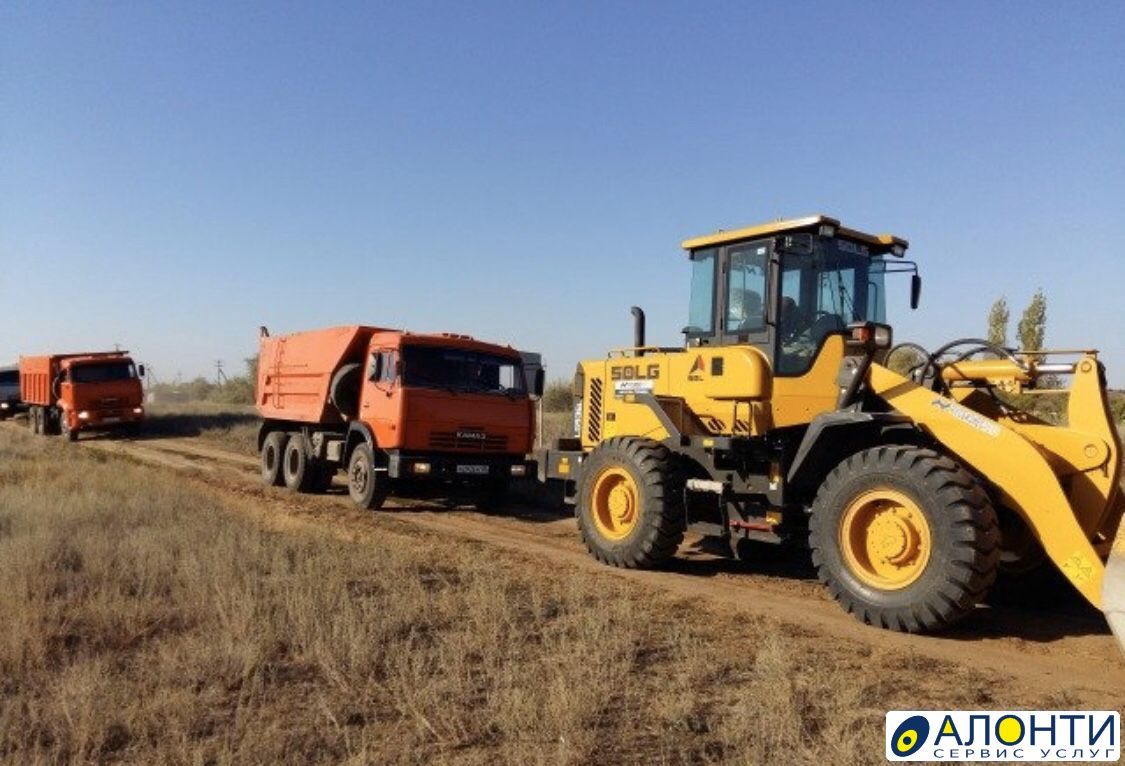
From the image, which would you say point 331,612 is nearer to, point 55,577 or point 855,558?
point 55,577

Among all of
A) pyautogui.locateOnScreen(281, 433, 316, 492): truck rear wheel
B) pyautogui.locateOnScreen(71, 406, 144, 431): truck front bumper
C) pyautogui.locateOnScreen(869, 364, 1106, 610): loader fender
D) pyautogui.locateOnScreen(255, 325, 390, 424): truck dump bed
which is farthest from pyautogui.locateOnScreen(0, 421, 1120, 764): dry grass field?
pyautogui.locateOnScreen(71, 406, 144, 431): truck front bumper

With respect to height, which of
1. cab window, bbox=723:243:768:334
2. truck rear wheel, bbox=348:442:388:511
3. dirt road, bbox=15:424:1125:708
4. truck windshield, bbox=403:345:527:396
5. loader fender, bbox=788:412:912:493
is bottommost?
dirt road, bbox=15:424:1125:708

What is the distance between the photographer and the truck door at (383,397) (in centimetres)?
1215

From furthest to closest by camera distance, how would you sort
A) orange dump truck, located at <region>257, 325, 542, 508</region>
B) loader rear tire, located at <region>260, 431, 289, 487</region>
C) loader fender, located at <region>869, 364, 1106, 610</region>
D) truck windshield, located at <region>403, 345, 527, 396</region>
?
loader rear tire, located at <region>260, 431, 289, 487</region>
truck windshield, located at <region>403, 345, 527, 396</region>
orange dump truck, located at <region>257, 325, 542, 508</region>
loader fender, located at <region>869, 364, 1106, 610</region>

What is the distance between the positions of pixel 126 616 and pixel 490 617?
8.15 feet

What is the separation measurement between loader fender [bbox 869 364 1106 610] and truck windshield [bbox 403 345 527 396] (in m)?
7.39

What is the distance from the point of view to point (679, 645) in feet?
18.2

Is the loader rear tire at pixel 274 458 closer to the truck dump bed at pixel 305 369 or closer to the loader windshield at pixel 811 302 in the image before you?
the truck dump bed at pixel 305 369

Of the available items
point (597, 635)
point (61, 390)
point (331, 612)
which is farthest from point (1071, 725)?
point (61, 390)

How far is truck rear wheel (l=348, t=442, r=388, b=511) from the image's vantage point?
1250cm

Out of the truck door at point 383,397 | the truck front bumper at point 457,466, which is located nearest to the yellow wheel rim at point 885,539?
the truck front bumper at point 457,466

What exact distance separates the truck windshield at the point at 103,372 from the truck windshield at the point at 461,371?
17186 millimetres

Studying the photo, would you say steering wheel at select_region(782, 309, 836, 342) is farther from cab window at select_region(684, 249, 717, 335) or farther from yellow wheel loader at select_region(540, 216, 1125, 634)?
cab window at select_region(684, 249, 717, 335)

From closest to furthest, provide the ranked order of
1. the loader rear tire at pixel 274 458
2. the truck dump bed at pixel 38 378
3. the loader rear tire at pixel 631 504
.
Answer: the loader rear tire at pixel 631 504, the loader rear tire at pixel 274 458, the truck dump bed at pixel 38 378
